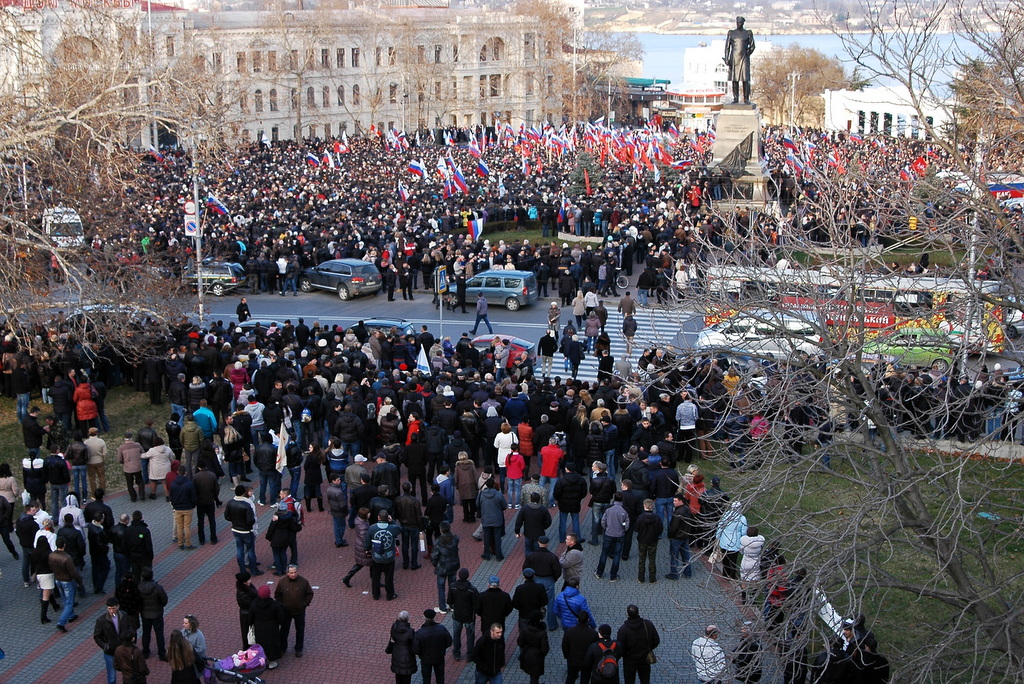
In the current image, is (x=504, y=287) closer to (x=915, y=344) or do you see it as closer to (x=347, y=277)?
(x=347, y=277)

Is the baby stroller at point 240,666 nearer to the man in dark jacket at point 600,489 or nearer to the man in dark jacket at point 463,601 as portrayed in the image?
the man in dark jacket at point 463,601

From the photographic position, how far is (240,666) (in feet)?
41.6

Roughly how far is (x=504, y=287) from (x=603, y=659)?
22.1 metres

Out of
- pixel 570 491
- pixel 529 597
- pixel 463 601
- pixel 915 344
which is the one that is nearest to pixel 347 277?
pixel 570 491

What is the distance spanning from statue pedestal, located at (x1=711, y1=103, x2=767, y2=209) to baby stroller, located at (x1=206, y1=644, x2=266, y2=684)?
35.0 meters

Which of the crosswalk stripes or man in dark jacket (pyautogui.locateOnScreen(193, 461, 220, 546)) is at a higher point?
the crosswalk stripes

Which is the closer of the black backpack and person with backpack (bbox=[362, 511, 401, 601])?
the black backpack

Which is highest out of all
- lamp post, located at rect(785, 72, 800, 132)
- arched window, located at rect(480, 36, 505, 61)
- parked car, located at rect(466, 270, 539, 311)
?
arched window, located at rect(480, 36, 505, 61)

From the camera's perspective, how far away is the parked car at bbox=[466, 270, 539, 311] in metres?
33.4

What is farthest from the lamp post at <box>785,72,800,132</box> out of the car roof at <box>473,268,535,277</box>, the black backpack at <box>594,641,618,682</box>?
the black backpack at <box>594,641,618,682</box>

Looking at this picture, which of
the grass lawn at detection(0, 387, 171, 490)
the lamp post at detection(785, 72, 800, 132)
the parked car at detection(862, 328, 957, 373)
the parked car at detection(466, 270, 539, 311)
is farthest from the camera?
the lamp post at detection(785, 72, 800, 132)

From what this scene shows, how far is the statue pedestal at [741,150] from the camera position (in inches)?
1770

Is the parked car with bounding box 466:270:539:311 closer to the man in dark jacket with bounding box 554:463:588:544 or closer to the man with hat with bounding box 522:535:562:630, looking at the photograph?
the man in dark jacket with bounding box 554:463:588:544

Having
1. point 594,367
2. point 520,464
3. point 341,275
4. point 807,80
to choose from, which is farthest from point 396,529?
point 807,80
